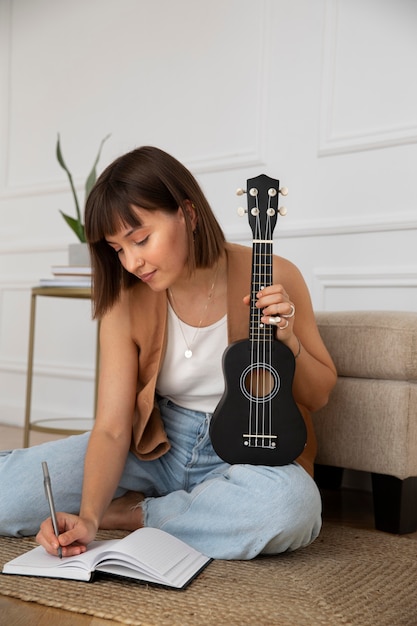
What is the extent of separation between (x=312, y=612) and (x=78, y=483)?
1.83 feet

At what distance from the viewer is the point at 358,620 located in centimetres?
101

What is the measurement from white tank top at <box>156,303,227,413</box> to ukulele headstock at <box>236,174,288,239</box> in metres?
0.20

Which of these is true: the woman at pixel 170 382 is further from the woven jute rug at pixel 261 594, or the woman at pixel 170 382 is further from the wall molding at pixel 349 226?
the wall molding at pixel 349 226

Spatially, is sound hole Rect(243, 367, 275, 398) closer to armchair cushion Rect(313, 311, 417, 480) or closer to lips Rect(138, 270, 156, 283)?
lips Rect(138, 270, 156, 283)

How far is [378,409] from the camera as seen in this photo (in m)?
1.60

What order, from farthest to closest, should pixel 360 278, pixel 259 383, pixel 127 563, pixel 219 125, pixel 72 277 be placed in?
pixel 219 125 < pixel 72 277 < pixel 360 278 < pixel 259 383 < pixel 127 563

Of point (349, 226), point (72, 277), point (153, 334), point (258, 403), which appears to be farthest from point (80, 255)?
point (258, 403)

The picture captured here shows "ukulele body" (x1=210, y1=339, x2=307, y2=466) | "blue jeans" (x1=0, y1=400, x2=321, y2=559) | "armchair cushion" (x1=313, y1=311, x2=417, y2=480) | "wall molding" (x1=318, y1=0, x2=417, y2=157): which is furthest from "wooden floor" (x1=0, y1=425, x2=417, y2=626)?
"wall molding" (x1=318, y1=0, x2=417, y2=157)

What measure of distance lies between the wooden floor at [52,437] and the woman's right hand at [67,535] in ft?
0.31

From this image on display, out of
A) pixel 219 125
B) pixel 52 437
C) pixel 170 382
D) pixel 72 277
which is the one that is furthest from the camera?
pixel 52 437

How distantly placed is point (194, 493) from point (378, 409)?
0.50 meters

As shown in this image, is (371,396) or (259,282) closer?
(259,282)

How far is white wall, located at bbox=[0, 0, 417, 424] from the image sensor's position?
2104 millimetres

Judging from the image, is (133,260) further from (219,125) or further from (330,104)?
(219,125)
